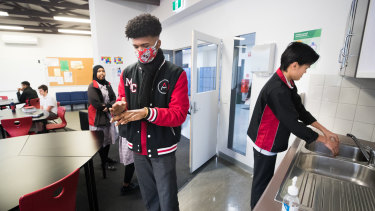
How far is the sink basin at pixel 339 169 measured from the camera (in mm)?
1118

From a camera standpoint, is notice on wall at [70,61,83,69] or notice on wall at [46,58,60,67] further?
notice on wall at [70,61,83,69]

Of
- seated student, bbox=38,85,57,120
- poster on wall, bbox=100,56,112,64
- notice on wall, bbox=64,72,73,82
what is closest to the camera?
poster on wall, bbox=100,56,112,64

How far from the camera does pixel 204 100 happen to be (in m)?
2.51

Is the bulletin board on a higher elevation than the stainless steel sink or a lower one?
higher

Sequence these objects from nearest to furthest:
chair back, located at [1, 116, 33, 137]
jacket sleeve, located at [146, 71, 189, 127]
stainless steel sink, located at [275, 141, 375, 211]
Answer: stainless steel sink, located at [275, 141, 375, 211] < jacket sleeve, located at [146, 71, 189, 127] < chair back, located at [1, 116, 33, 137]

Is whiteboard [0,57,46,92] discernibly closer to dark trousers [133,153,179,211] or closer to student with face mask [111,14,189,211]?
student with face mask [111,14,189,211]

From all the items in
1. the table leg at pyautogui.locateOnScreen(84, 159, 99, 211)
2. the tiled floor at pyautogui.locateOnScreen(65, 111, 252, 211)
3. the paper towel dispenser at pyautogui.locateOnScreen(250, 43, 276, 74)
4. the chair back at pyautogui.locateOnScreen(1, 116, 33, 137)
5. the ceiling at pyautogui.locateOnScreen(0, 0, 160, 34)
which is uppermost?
the ceiling at pyautogui.locateOnScreen(0, 0, 160, 34)

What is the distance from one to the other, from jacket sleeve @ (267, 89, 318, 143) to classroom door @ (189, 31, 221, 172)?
117cm

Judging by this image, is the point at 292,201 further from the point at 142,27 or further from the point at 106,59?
the point at 106,59

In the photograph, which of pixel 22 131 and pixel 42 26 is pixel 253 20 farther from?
pixel 42 26

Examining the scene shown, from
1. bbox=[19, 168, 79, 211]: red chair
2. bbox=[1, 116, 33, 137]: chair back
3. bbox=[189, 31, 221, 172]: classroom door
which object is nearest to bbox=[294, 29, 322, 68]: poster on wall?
bbox=[189, 31, 221, 172]: classroom door

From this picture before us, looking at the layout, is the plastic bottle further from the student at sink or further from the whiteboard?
the whiteboard

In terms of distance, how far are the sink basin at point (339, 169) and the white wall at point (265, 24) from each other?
36.6 inches

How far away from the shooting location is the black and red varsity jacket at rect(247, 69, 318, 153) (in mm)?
1148
